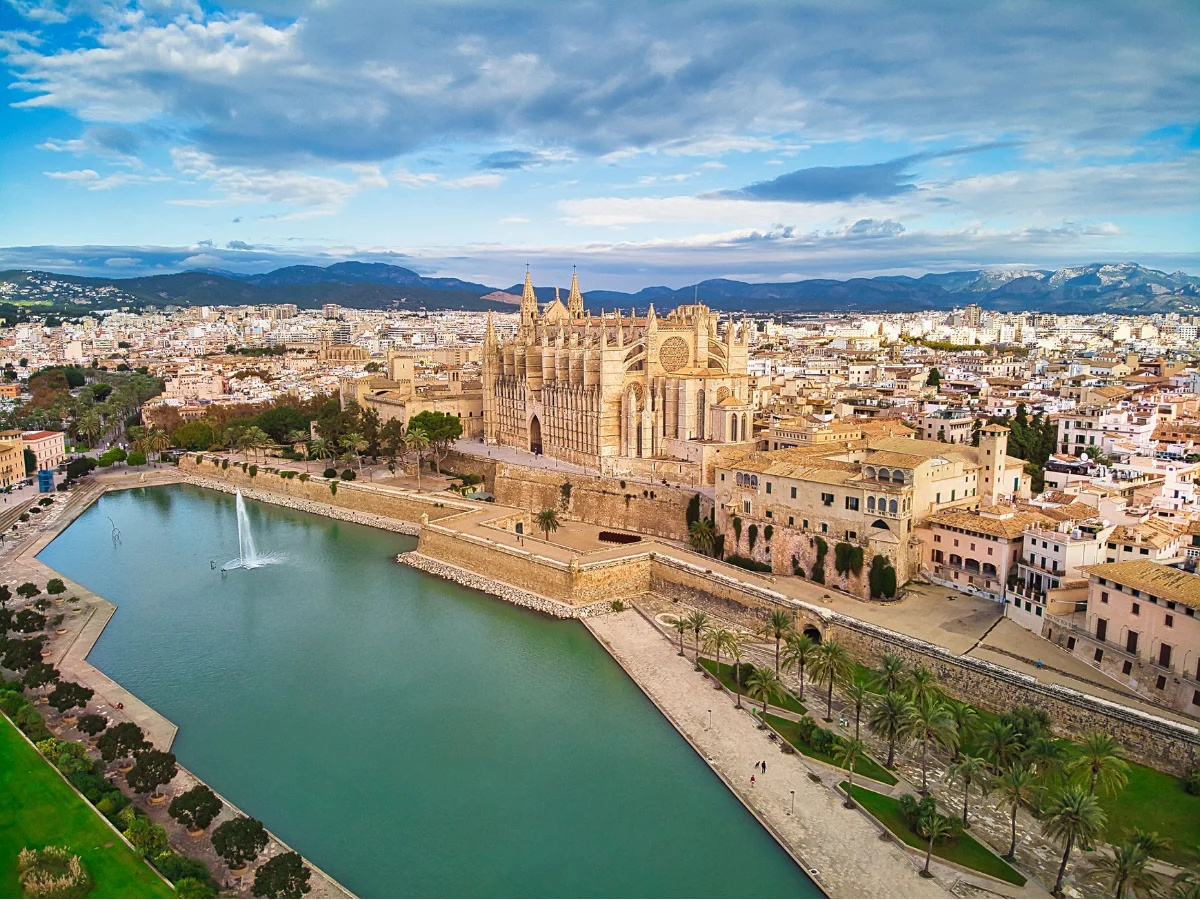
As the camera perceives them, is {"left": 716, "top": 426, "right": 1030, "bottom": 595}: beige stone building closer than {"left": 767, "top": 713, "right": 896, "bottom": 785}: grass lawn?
No

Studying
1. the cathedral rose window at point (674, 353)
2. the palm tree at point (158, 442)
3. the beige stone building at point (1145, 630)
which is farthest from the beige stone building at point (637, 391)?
the palm tree at point (158, 442)

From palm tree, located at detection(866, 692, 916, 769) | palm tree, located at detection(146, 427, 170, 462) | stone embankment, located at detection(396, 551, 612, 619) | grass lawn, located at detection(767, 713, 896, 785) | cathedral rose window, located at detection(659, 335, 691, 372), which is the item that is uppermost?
cathedral rose window, located at detection(659, 335, 691, 372)

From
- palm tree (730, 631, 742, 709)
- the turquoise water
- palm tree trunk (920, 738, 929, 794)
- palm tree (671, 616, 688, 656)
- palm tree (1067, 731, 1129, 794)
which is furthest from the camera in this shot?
palm tree (671, 616, 688, 656)

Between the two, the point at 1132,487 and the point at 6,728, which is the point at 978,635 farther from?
the point at 6,728

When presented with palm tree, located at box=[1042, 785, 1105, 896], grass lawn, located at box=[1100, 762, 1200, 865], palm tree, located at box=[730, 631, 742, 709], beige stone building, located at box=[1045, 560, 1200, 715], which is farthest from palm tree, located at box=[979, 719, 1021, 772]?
palm tree, located at box=[730, 631, 742, 709]

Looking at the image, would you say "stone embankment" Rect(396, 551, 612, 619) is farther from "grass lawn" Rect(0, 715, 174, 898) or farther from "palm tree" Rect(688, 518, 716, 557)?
"grass lawn" Rect(0, 715, 174, 898)

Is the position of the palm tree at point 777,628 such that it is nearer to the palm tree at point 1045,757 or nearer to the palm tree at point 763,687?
the palm tree at point 763,687
